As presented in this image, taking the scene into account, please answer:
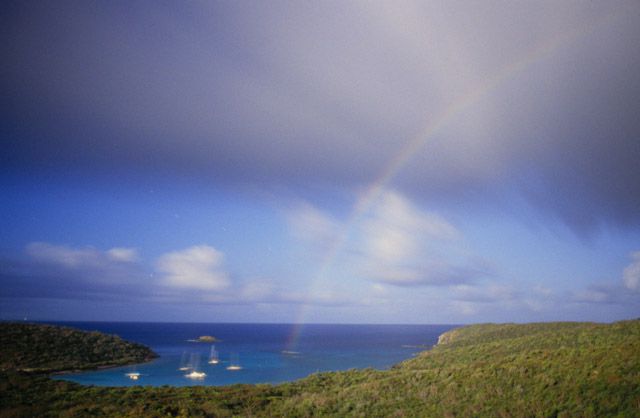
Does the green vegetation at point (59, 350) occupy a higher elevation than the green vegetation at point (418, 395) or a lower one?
lower

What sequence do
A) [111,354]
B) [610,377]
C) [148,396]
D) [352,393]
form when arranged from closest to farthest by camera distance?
[610,377] < [352,393] < [148,396] < [111,354]

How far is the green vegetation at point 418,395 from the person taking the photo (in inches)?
671

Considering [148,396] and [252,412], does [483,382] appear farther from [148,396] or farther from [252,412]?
[148,396]

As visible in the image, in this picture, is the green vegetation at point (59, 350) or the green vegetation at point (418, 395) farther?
the green vegetation at point (59, 350)

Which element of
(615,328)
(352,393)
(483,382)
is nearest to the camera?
(483,382)

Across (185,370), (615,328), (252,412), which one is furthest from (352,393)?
(185,370)

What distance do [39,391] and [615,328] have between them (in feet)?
172

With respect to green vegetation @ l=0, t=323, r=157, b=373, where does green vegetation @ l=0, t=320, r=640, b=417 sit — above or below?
above

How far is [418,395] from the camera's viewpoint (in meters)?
22.0

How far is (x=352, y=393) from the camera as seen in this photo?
82.1ft

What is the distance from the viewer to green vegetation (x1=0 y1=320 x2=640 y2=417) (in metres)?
17.0

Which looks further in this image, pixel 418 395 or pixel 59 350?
pixel 59 350

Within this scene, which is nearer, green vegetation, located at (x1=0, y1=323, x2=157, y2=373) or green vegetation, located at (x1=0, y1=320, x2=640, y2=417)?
green vegetation, located at (x1=0, y1=320, x2=640, y2=417)

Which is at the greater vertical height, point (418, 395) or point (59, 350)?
point (418, 395)
